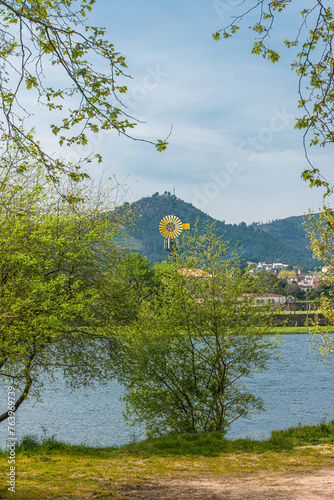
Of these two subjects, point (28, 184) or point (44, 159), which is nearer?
point (44, 159)

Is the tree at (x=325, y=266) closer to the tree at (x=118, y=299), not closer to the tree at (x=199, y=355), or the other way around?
the tree at (x=199, y=355)

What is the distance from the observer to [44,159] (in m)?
6.89

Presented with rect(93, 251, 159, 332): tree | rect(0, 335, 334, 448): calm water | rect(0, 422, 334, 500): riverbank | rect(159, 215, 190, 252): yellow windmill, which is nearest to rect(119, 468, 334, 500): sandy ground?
rect(0, 422, 334, 500): riverbank

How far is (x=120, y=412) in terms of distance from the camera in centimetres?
2481

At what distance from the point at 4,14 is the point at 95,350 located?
9305mm

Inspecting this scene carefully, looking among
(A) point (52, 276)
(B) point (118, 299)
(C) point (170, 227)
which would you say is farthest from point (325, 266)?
(C) point (170, 227)

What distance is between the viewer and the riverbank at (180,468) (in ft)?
27.7

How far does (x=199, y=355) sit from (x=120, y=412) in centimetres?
1236

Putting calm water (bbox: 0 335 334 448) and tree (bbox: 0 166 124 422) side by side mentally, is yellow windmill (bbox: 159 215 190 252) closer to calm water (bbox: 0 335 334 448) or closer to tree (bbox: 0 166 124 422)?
calm water (bbox: 0 335 334 448)

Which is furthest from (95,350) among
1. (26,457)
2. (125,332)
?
(26,457)

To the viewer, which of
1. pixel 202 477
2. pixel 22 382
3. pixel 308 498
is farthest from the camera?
pixel 22 382

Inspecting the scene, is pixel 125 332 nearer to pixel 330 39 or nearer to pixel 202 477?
pixel 202 477

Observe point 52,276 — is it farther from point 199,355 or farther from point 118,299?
point 199,355

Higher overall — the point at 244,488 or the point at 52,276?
the point at 52,276
